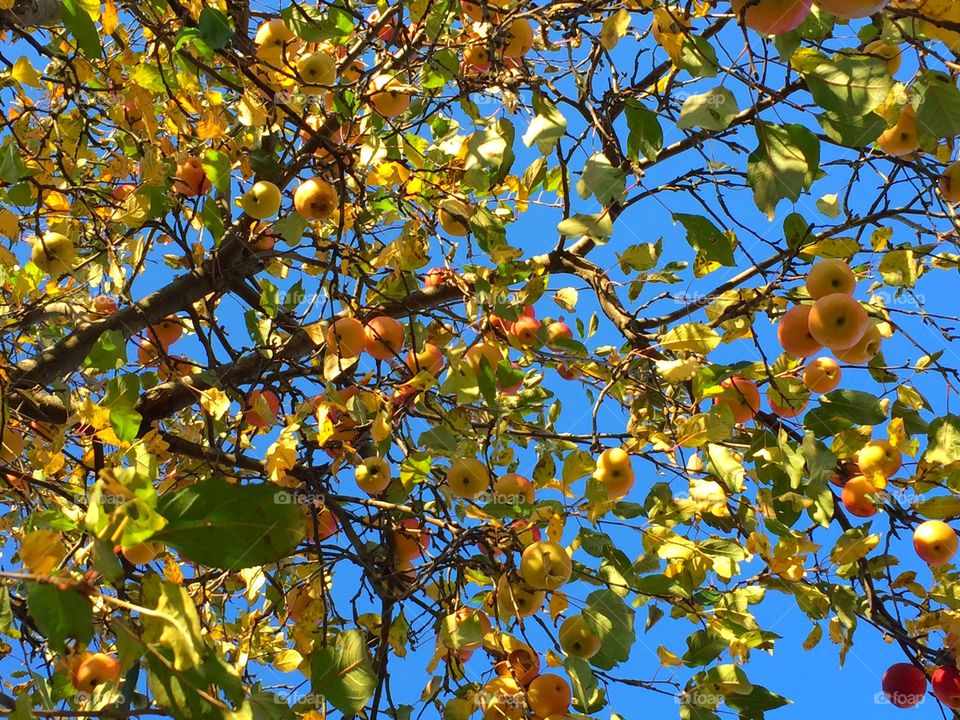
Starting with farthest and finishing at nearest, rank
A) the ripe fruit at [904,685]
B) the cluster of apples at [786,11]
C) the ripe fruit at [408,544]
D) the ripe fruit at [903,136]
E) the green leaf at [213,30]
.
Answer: the ripe fruit at [408,544] → the ripe fruit at [904,685] → the ripe fruit at [903,136] → the green leaf at [213,30] → the cluster of apples at [786,11]

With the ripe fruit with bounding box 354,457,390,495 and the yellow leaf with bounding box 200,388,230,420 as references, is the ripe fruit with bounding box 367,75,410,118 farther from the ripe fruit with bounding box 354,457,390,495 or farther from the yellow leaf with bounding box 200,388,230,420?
the ripe fruit with bounding box 354,457,390,495

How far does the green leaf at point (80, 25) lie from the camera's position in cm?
194

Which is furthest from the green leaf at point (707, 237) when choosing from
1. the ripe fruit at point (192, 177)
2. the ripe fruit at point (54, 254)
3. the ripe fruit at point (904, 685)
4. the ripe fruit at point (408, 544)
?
the ripe fruit at point (54, 254)

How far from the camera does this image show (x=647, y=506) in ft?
8.09

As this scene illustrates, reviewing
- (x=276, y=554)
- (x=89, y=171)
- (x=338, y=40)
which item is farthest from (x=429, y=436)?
(x=89, y=171)

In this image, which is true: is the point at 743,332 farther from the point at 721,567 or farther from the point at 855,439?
the point at 721,567

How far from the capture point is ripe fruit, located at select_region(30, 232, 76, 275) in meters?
2.65

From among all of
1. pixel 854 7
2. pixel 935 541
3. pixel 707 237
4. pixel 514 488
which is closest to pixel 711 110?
pixel 854 7

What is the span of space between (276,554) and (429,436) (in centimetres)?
95

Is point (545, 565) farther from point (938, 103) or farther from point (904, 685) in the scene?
point (904, 685)

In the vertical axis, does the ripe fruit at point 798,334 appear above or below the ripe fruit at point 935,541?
above

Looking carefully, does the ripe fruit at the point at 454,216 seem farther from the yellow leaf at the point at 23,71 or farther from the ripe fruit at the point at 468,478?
the yellow leaf at the point at 23,71

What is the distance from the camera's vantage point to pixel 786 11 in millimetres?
1670

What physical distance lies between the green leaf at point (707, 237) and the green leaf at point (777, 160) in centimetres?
31
